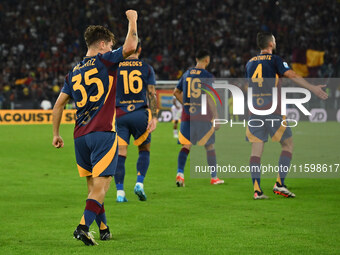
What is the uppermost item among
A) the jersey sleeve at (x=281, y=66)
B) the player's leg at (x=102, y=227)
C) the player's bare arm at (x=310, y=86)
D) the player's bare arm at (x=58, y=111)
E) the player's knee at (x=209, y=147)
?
the jersey sleeve at (x=281, y=66)

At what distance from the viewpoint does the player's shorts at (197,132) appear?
11.4 m

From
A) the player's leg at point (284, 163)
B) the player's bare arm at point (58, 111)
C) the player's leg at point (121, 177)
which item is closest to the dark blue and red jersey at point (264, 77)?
the player's leg at point (284, 163)

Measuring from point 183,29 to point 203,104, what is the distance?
30.5m

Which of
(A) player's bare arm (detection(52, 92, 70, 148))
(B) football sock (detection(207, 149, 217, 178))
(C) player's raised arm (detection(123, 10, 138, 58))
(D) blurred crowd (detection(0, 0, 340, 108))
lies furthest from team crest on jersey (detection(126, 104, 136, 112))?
(D) blurred crowd (detection(0, 0, 340, 108))

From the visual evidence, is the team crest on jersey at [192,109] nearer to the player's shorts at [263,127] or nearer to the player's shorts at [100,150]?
the player's shorts at [263,127]

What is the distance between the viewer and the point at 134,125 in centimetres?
928

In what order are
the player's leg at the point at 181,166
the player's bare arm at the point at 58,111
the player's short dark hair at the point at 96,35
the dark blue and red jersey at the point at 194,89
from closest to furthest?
1. the player's short dark hair at the point at 96,35
2. the player's bare arm at the point at 58,111
3. the player's leg at the point at 181,166
4. the dark blue and red jersey at the point at 194,89

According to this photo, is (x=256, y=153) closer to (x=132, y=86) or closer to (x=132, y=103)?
(x=132, y=103)

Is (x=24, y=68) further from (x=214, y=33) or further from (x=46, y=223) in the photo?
(x=46, y=223)

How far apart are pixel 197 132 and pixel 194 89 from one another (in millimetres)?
747

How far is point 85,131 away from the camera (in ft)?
20.7

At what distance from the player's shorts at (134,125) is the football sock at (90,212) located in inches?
125

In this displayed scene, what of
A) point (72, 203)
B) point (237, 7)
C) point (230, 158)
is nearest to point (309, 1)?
point (237, 7)

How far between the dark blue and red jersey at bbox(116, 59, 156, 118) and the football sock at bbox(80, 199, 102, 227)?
3.22 meters
